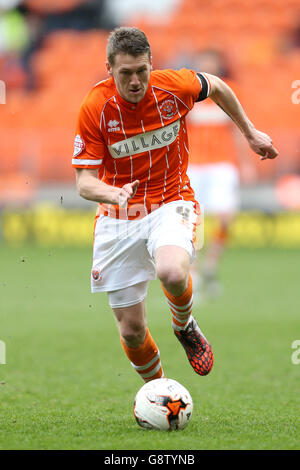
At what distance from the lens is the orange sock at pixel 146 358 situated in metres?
4.34

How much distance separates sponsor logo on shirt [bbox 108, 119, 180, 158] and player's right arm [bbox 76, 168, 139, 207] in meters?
0.20

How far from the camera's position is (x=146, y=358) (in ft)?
14.3

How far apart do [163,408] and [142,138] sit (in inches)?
55.9

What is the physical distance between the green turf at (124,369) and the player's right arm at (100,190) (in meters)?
1.08

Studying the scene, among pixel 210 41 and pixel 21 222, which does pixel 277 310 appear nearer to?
pixel 21 222

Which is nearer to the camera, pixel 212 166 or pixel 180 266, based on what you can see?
pixel 180 266

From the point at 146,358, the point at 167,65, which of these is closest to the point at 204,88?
the point at 146,358

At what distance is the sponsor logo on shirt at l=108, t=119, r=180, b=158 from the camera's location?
4.15m

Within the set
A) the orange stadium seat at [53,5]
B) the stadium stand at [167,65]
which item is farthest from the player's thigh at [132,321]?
the orange stadium seat at [53,5]

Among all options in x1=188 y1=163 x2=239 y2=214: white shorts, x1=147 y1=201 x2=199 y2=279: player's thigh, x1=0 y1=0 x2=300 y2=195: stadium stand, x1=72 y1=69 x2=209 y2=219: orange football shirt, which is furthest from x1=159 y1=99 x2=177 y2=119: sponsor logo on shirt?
x1=0 y1=0 x2=300 y2=195: stadium stand

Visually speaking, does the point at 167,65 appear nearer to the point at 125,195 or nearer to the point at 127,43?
the point at 127,43

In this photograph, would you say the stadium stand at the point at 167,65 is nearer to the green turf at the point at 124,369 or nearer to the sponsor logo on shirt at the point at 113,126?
the green turf at the point at 124,369

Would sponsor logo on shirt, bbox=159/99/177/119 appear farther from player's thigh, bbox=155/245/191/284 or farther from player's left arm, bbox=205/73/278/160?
player's thigh, bbox=155/245/191/284

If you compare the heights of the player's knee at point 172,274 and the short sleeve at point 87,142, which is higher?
the short sleeve at point 87,142
